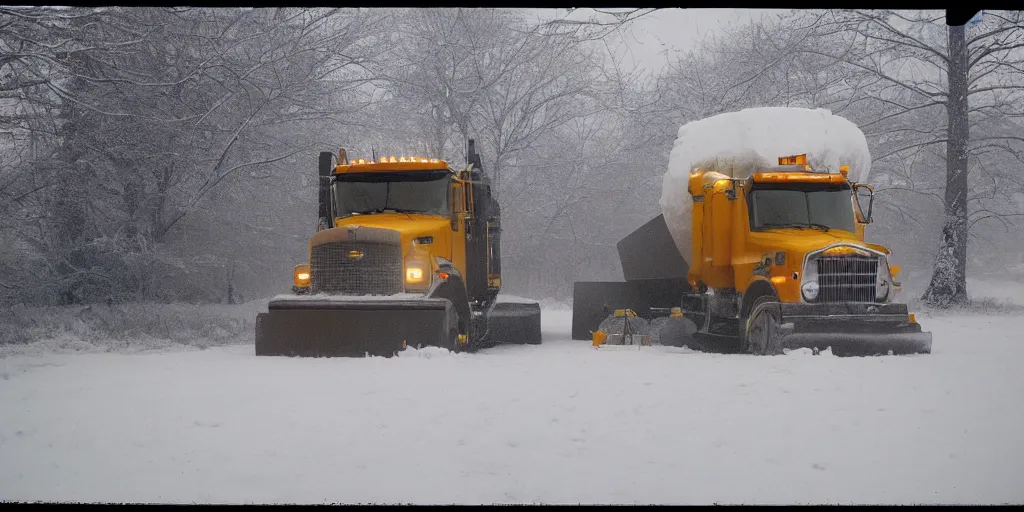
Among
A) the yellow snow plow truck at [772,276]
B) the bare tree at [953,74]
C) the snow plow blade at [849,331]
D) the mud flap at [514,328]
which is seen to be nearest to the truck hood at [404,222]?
the mud flap at [514,328]

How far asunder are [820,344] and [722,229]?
2.96 meters

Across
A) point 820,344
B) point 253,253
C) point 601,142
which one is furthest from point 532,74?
point 820,344

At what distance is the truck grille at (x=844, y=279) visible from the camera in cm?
1202

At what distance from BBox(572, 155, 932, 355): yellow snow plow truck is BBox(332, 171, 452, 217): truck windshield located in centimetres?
404

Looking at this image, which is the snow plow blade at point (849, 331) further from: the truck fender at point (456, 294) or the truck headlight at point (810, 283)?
the truck fender at point (456, 294)

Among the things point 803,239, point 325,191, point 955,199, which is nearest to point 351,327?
point 325,191

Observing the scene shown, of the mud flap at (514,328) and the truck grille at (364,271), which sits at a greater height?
the truck grille at (364,271)

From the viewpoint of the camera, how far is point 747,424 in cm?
672

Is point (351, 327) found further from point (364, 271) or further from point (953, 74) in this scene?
point (953, 74)

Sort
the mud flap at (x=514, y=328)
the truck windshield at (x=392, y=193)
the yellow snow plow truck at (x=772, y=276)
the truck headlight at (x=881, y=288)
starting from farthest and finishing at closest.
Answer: the mud flap at (x=514, y=328) < the truck windshield at (x=392, y=193) < the truck headlight at (x=881, y=288) < the yellow snow plow truck at (x=772, y=276)

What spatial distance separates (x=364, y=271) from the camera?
11969 millimetres

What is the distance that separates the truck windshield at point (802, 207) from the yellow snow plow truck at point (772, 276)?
2 cm

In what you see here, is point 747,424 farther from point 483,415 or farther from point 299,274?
point 299,274

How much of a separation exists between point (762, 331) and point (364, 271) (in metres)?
5.99
